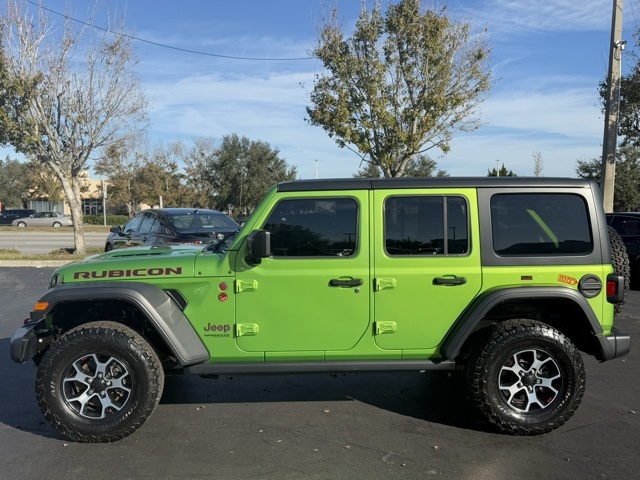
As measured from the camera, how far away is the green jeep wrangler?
3947 mm

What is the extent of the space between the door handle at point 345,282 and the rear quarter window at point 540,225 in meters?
1.07

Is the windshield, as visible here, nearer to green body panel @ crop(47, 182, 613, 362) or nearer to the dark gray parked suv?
green body panel @ crop(47, 182, 613, 362)

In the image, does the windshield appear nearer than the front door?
No

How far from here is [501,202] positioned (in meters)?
4.19

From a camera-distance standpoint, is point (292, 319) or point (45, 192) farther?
point (45, 192)

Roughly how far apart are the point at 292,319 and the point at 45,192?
54.1 m

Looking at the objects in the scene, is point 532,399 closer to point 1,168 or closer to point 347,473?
point 347,473

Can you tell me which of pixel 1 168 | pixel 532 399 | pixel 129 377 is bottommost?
pixel 532 399

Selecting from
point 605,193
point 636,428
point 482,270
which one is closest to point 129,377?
point 482,270

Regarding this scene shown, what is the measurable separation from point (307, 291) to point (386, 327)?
651 mm

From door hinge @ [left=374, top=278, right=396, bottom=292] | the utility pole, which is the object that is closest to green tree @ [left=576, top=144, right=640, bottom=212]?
the utility pole

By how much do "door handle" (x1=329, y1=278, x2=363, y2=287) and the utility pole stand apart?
39.4 ft

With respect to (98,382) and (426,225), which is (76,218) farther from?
(426,225)

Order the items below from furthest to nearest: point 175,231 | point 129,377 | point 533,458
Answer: point 175,231
point 129,377
point 533,458
